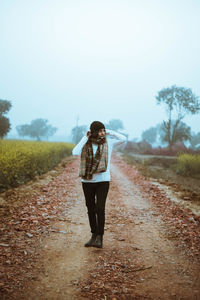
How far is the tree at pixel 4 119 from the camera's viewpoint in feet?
74.5

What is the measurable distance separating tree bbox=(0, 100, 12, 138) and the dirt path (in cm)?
1957

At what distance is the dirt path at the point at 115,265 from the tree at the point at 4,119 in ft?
64.2

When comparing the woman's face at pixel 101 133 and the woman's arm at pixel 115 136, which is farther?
the woman's arm at pixel 115 136

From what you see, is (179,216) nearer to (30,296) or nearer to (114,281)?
(114,281)

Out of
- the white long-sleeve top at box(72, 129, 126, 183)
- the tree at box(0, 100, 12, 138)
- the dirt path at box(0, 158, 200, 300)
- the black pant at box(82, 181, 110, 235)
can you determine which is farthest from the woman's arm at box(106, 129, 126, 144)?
the tree at box(0, 100, 12, 138)

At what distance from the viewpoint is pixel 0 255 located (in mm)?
3490

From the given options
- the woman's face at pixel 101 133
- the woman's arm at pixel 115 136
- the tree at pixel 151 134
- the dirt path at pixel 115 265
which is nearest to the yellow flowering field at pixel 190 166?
A: the dirt path at pixel 115 265

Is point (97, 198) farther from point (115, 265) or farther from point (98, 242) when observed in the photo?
point (115, 265)

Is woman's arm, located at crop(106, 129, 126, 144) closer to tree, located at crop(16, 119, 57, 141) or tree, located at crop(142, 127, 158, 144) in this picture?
tree, located at crop(16, 119, 57, 141)

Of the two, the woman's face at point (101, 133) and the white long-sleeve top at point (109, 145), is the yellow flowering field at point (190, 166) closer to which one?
the white long-sleeve top at point (109, 145)

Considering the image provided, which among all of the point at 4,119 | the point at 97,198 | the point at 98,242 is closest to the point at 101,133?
the point at 97,198

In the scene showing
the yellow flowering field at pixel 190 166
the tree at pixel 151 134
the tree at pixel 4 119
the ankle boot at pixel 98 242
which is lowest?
the ankle boot at pixel 98 242

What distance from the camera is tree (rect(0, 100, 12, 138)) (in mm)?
22719

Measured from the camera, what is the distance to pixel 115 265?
3.41m
